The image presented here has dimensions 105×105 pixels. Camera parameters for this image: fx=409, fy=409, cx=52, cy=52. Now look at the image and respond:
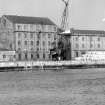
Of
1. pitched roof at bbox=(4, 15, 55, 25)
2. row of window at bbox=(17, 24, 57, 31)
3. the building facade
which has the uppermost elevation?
pitched roof at bbox=(4, 15, 55, 25)

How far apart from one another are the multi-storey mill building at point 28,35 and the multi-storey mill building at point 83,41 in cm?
606

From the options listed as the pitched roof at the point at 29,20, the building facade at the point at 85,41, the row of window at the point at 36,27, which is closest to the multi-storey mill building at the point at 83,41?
the building facade at the point at 85,41

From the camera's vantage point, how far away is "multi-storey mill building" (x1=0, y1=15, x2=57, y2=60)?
126312mm

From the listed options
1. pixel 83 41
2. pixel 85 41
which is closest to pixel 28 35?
pixel 83 41

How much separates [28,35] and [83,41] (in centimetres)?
1887

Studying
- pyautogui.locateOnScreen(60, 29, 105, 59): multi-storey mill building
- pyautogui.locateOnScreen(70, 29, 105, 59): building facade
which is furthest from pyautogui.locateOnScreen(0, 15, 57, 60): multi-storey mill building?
pyautogui.locateOnScreen(70, 29, 105, 59): building facade

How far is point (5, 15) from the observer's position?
130500 mm

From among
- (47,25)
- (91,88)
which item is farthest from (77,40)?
(91,88)

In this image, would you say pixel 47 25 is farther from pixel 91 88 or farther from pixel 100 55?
pixel 91 88

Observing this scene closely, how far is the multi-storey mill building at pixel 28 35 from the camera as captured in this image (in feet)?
414

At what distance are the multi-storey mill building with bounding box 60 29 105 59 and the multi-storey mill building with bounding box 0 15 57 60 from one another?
19.9 ft

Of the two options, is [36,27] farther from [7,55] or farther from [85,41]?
[7,55]

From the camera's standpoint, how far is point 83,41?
136 m

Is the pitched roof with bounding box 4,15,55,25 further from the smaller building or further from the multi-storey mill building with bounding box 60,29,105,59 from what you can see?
the smaller building
